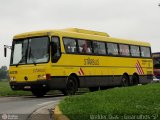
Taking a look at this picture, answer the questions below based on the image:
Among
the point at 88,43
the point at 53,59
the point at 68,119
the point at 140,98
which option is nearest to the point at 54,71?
the point at 53,59

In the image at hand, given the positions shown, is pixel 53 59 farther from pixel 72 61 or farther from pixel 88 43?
pixel 88 43

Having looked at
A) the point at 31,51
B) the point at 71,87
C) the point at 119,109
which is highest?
the point at 31,51

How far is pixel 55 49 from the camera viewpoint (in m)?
23.7

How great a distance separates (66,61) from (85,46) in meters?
2.43

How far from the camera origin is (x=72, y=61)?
82.5 ft

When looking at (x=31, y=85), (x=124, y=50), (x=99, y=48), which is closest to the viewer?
(x=31, y=85)

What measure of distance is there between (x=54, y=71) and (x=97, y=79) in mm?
4428

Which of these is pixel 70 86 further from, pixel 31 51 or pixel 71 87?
pixel 31 51

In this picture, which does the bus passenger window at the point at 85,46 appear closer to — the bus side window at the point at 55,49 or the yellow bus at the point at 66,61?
the yellow bus at the point at 66,61

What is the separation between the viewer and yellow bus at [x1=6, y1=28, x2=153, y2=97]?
2356 centimetres

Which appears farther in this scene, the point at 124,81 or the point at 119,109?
the point at 124,81

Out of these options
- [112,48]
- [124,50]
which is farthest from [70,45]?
[124,50]

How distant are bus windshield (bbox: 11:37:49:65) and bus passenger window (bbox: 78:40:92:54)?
2.79m

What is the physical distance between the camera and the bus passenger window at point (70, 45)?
24.7 m
